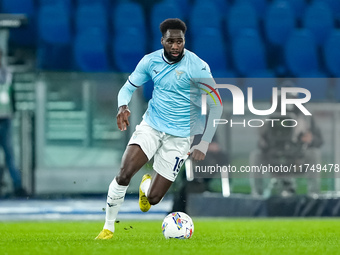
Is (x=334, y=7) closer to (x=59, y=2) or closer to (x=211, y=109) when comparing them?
(x=59, y=2)

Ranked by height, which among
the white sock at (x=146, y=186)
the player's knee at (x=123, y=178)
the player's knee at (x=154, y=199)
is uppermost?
the player's knee at (x=123, y=178)

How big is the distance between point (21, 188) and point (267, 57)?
15.8 ft

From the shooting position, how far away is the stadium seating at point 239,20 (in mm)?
13164

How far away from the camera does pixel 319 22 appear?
13.3 metres

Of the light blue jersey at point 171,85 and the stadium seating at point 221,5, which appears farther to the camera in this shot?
the stadium seating at point 221,5

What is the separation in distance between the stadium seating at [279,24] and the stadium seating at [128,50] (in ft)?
7.42

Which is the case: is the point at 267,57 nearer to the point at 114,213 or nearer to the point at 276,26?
the point at 276,26

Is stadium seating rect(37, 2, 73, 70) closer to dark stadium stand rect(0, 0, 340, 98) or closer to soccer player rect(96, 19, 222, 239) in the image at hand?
dark stadium stand rect(0, 0, 340, 98)

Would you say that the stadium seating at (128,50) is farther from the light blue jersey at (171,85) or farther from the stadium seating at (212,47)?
the light blue jersey at (171,85)

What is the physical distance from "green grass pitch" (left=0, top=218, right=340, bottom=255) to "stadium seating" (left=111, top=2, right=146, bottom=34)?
15.8ft

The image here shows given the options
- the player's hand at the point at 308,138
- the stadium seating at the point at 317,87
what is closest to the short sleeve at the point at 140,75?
the player's hand at the point at 308,138

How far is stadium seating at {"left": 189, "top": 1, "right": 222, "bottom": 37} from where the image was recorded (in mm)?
13062

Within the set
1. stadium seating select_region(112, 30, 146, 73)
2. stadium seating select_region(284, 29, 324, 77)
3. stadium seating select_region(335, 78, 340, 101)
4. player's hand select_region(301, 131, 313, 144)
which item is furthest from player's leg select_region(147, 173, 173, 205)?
stadium seating select_region(284, 29, 324, 77)

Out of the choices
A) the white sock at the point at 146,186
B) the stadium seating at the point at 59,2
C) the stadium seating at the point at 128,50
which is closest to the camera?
the white sock at the point at 146,186
